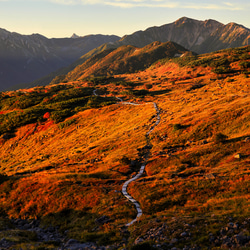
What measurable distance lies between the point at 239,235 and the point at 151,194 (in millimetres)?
14775

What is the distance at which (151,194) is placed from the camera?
94.9ft

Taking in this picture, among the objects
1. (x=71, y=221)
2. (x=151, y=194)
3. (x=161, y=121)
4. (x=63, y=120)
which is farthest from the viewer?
(x=63, y=120)

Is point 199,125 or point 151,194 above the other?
point 199,125

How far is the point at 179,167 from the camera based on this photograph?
123 ft

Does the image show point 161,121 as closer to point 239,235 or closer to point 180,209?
point 180,209

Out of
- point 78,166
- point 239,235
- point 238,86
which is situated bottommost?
point 78,166

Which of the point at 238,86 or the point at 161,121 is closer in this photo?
the point at 161,121

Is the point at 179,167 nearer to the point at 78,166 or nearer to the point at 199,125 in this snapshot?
the point at 199,125

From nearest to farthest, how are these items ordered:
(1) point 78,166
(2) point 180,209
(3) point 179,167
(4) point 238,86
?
(2) point 180,209
(3) point 179,167
(1) point 78,166
(4) point 238,86

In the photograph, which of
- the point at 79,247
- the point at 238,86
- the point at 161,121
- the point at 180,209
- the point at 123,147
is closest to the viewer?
the point at 79,247

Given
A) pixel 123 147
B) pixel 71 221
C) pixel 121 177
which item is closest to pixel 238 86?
pixel 123 147

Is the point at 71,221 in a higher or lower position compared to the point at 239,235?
lower

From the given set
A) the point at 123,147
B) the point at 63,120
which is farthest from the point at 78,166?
the point at 63,120

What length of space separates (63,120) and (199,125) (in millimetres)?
66882
